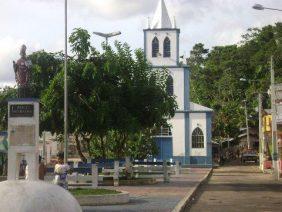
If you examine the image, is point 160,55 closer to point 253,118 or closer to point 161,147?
point 161,147

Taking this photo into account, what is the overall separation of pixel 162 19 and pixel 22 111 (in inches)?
2000

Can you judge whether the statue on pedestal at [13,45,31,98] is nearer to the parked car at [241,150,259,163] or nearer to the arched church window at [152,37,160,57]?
the arched church window at [152,37,160,57]

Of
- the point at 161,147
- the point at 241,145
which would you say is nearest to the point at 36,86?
the point at 161,147

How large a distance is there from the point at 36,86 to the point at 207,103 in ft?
178

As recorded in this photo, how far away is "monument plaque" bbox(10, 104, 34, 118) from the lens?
1662cm

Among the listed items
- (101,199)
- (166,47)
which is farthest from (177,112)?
Answer: (101,199)

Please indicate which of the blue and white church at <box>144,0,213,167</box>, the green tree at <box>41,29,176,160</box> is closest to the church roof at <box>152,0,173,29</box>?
the blue and white church at <box>144,0,213,167</box>

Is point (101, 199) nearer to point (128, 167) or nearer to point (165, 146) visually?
Result: point (128, 167)

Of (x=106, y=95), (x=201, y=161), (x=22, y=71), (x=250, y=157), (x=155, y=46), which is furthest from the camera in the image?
(x=250, y=157)

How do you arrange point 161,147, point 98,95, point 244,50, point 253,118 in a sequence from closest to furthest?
point 98,95, point 161,147, point 253,118, point 244,50

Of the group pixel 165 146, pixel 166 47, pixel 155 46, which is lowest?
pixel 165 146

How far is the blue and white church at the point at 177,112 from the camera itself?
63.3m

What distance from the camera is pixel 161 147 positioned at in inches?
2507

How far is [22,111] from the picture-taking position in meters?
16.6
